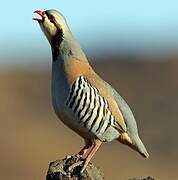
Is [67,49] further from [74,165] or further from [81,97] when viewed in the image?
[74,165]

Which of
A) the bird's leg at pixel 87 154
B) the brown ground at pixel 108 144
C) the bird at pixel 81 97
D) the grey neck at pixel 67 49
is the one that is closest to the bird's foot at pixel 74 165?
the bird's leg at pixel 87 154

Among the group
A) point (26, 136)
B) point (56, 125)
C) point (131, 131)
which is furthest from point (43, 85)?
point (131, 131)

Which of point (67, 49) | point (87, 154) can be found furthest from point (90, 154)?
point (67, 49)

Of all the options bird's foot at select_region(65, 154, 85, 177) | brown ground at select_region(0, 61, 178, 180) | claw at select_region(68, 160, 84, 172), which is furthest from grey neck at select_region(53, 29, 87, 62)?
brown ground at select_region(0, 61, 178, 180)

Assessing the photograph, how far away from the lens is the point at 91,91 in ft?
30.9

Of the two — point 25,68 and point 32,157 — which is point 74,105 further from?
point 25,68

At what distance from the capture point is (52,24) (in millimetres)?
9477

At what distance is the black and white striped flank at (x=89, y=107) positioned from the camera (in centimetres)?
927

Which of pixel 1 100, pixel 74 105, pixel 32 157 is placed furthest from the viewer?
pixel 1 100

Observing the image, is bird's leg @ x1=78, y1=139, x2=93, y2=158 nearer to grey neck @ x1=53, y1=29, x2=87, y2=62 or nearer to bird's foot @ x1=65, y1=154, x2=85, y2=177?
bird's foot @ x1=65, y1=154, x2=85, y2=177

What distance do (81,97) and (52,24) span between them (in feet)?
2.33

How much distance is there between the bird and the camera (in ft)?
30.5

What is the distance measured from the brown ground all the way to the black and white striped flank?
1181 cm

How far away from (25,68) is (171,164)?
1471 cm
